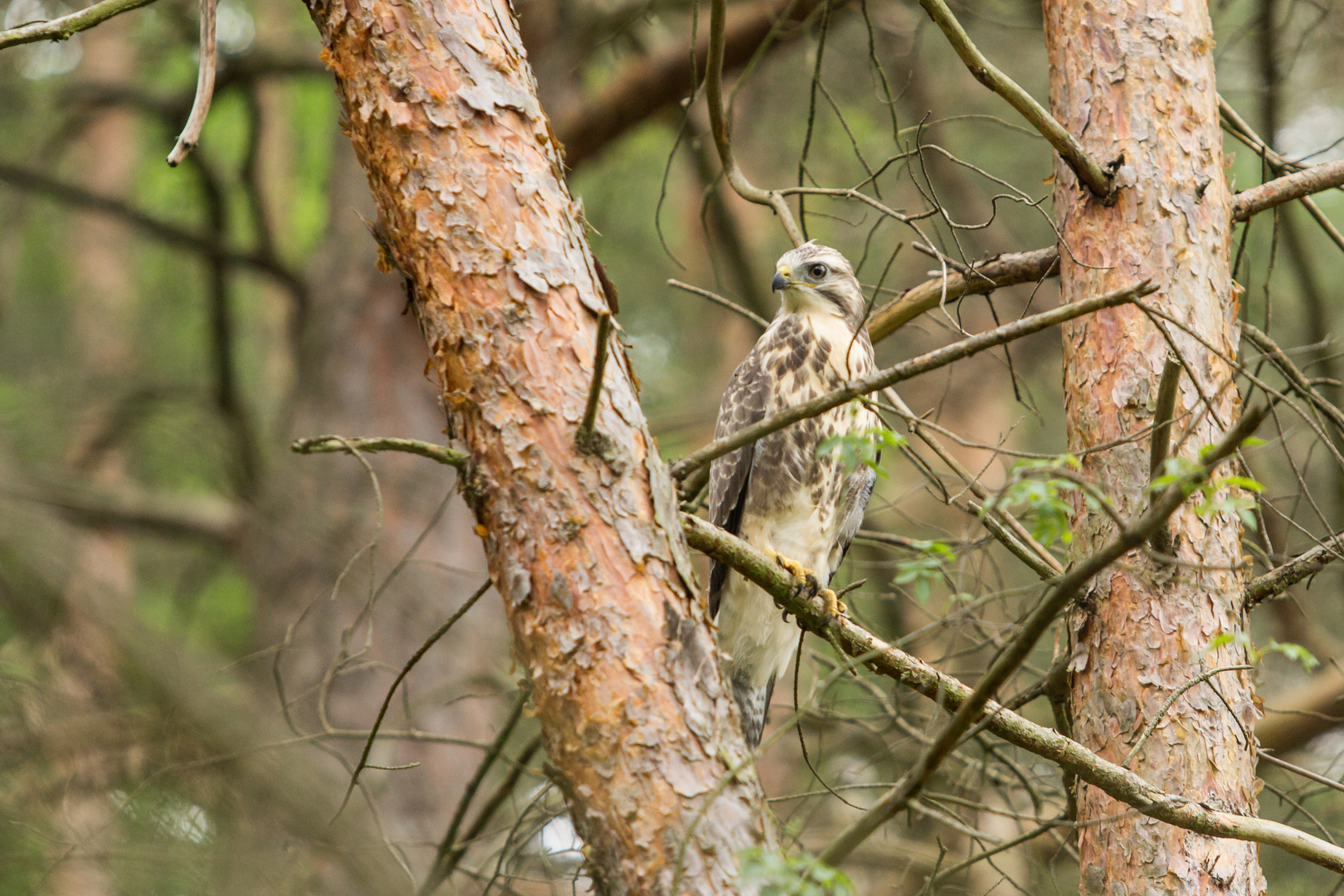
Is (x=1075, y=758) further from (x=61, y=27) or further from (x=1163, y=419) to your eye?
(x=61, y=27)

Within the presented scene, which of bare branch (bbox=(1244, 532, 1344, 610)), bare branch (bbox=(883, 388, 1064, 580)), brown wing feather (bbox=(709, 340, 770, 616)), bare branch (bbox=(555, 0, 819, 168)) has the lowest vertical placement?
bare branch (bbox=(1244, 532, 1344, 610))

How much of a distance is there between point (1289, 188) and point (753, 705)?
2464 mm

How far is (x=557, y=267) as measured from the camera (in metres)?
2.33

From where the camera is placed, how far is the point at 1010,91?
2.66 meters

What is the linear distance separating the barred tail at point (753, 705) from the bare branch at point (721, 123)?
5.56ft

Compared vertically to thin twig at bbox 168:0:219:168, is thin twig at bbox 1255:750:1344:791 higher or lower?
lower

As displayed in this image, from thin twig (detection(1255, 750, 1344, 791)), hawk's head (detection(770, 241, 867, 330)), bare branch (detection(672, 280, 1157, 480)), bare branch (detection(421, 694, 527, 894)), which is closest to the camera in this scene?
bare branch (detection(672, 280, 1157, 480))

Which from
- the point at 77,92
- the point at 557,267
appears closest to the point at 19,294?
the point at 77,92

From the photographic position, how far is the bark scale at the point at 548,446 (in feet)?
6.70

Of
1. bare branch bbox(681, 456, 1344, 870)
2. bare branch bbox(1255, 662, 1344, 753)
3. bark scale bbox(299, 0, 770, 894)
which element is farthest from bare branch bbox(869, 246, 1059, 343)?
bare branch bbox(1255, 662, 1344, 753)

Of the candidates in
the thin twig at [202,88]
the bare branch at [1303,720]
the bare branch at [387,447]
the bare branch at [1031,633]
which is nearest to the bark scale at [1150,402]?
the bare branch at [1031,633]

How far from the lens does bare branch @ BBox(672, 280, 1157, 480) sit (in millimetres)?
1895

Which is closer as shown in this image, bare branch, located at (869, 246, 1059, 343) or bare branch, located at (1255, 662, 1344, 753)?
bare branch, located at (869, 246, 1059, 343)

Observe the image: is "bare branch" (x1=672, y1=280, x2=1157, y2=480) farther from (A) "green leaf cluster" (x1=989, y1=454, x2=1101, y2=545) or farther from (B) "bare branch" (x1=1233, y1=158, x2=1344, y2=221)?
(B) "bare branch" (x1=1233, y1=158, x2=1344, y2=221)
